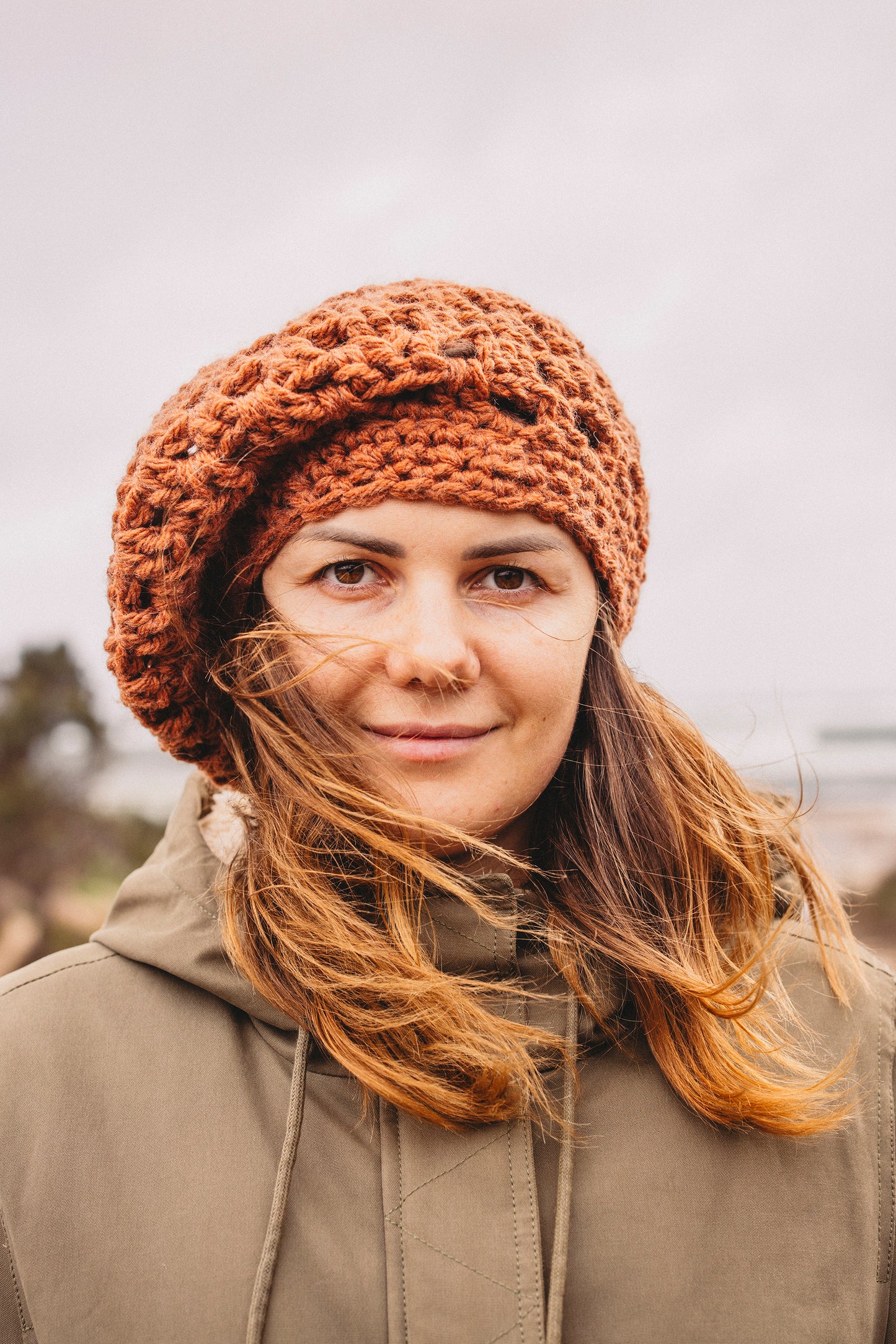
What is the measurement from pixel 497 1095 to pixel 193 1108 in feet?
1.49

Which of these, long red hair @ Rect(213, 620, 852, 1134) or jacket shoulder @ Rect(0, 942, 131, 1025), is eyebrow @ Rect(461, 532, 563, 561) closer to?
long red hair @ Rect(213, 620, 852, 1134)

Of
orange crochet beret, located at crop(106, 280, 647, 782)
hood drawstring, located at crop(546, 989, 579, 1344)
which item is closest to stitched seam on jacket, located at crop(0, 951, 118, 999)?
orange crochet beret, located at crop(106, 280, 647, 782)

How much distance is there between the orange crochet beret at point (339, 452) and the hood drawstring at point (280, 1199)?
2.17 feet

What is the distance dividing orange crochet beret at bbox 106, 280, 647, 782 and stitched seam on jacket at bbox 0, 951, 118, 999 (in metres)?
0.43

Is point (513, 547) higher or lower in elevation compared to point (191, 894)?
higher

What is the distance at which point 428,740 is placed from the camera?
4.77 feet

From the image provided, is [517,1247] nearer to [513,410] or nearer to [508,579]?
[508,579]

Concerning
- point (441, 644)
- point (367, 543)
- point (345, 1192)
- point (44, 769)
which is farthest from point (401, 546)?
point (44, 769)

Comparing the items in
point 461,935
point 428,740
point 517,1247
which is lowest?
point 517,1247

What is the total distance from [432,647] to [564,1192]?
0.83 meters

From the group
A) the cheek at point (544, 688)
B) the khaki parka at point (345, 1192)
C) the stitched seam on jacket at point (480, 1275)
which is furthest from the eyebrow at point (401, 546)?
the stitched seam on jacket at point (480, 1275)

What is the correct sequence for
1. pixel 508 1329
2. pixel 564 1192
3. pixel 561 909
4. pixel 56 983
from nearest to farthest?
pixel 508 1329, pixel 564 1192, pixel 56 983, pixel 561 909

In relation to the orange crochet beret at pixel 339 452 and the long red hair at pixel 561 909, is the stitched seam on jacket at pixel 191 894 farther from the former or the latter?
the orange crochet beret at pixel 339 452

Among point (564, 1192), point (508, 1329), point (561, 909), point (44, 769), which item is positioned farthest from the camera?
point (44, 769)
